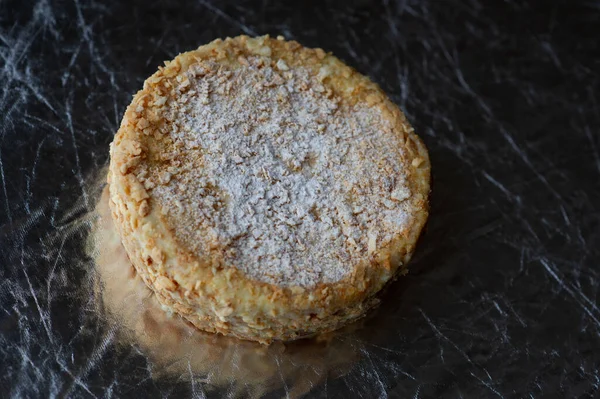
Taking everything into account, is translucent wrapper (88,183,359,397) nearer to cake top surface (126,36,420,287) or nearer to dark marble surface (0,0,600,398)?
dark marble surface (0,0,600,398)

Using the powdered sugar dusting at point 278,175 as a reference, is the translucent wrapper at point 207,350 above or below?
below

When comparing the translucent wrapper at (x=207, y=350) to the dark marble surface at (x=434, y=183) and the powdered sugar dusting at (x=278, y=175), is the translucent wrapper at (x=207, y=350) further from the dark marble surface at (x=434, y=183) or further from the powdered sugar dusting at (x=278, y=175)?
the powdered sugar dusting at (x=278, y=175)

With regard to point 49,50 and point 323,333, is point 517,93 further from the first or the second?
point 49,50

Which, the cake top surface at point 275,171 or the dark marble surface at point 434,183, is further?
the dark marble surface at point 434,183

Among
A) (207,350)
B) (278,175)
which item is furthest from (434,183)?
(207,350)

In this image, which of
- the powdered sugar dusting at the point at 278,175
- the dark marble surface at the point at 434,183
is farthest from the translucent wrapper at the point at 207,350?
the powdered sugar dusting at the point at 278,175

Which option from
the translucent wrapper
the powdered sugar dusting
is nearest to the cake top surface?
the powdered sugar dusting

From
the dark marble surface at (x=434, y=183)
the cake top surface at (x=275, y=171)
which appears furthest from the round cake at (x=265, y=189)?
the dark marble surface at (x=434, y=183)

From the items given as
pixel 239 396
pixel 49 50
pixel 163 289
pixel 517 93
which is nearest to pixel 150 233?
pixel 163 289
